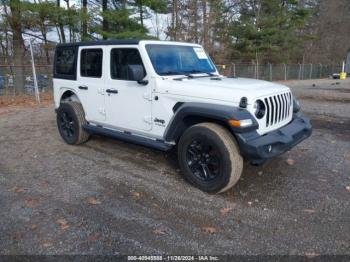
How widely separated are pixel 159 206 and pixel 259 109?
1687 millimetres

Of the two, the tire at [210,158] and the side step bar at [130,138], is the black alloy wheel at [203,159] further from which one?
the side step bar at [130,138]

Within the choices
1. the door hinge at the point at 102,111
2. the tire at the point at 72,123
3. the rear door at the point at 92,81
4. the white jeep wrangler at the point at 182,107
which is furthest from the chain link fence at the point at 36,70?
the door hinge at the point at 102,111

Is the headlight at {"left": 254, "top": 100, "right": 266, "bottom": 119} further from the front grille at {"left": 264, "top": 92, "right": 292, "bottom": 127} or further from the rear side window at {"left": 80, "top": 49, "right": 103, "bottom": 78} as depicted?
the rear side window at {"left": 80, "top": 49, "right": 103, "bottom": 78}

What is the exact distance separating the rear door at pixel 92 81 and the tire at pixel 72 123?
0.17m

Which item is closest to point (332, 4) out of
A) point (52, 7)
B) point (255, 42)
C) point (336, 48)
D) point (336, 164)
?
point (336, 48)

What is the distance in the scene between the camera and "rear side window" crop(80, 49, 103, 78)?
5155 millimetres

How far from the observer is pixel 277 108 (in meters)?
3.98

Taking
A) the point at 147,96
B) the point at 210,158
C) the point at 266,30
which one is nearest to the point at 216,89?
the point at 210,158

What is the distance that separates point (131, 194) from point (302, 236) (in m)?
2.05

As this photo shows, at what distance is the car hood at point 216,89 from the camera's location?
3662 millimetres

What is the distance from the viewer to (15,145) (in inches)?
245

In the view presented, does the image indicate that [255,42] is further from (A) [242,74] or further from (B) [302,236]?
(B) [302,236]

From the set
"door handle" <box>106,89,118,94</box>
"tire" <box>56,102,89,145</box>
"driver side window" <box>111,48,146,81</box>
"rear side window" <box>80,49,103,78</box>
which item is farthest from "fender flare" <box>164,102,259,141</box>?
"tire" <box>56,102,89,145</box>

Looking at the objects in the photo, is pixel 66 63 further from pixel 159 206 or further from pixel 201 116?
pixel 159 206
